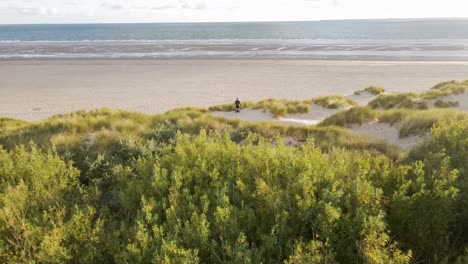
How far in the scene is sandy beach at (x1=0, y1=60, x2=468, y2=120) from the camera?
73.5 ft

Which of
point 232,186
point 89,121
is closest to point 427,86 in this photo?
point 89,121

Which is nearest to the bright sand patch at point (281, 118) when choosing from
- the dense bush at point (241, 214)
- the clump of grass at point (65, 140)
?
the clump of grass at point (65, 140)

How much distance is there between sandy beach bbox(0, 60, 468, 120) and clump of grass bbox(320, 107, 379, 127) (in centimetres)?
1013

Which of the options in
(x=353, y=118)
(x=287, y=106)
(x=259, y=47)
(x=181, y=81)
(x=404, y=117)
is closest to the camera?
(x=404, y=117)

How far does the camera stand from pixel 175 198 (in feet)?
13.0

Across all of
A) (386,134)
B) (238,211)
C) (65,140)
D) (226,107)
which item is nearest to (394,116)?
(386,134)

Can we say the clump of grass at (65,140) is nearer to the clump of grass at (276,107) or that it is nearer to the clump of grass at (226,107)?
the clump of grass at (276,107)

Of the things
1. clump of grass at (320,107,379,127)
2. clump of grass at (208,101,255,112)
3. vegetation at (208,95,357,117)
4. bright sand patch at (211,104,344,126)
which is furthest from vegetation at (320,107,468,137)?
clump of grass at (208,101,255,112)

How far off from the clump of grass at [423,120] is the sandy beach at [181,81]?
515 inches

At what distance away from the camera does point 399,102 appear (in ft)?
52.4

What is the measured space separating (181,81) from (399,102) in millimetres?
18095

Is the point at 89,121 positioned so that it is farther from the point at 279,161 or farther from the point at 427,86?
the point at 427,86

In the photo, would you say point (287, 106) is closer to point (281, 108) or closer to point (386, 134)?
point (281, 108)

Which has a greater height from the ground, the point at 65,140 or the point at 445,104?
the point at 65,140
